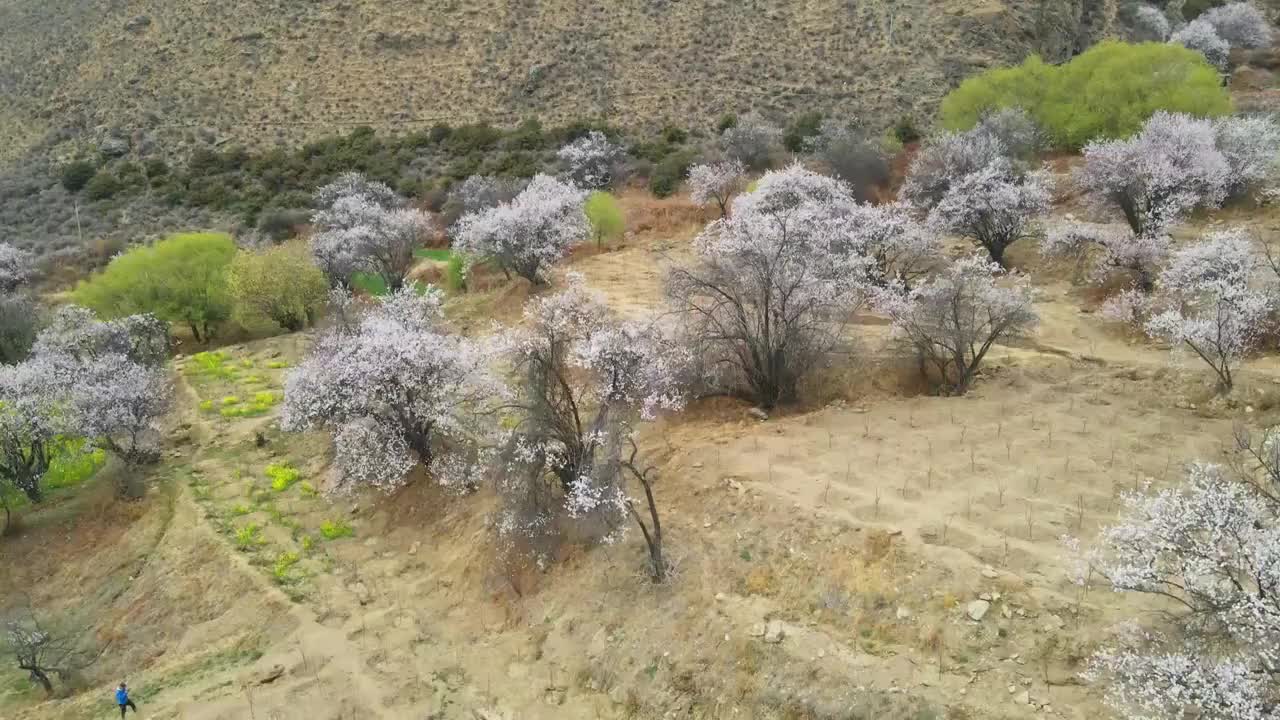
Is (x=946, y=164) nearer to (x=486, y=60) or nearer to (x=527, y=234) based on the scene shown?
Result: (x=527, y=234)

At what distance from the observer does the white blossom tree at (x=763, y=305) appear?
20.5m

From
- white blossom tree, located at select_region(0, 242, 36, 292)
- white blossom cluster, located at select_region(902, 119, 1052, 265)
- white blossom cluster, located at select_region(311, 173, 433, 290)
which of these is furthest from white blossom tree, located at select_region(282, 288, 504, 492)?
white blossom tree, located at select_region(0, 242, 36, 292)

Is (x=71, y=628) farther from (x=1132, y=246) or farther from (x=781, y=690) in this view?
(x=1132, y=246)

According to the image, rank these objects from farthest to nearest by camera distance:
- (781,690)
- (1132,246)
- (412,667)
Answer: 1. (1132,246)
2. (412,667)
3. (781,690)

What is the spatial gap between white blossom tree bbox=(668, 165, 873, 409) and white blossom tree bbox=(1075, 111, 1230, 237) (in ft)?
34.6

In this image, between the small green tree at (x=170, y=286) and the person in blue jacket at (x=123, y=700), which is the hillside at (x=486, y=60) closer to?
the small green tree at (x=170, y=286)

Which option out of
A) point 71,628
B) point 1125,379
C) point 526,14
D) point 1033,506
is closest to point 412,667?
point 71,628

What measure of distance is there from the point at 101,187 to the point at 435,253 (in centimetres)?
2419

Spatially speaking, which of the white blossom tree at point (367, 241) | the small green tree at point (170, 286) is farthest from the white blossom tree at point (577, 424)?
the small green tree at point (170, 286)

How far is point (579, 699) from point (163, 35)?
63714 millimetres

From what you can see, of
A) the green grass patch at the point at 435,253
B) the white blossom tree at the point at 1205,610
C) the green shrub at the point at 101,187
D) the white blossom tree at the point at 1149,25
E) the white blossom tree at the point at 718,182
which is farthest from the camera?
the white blossom tree at the point at 1149,25

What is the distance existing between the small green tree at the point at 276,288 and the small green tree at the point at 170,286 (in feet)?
3.81

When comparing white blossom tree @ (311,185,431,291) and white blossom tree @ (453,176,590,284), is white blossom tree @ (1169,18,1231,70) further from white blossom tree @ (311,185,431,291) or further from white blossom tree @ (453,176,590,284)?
white blossom tree @ (311,185,431,291)

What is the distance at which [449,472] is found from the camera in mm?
19922
